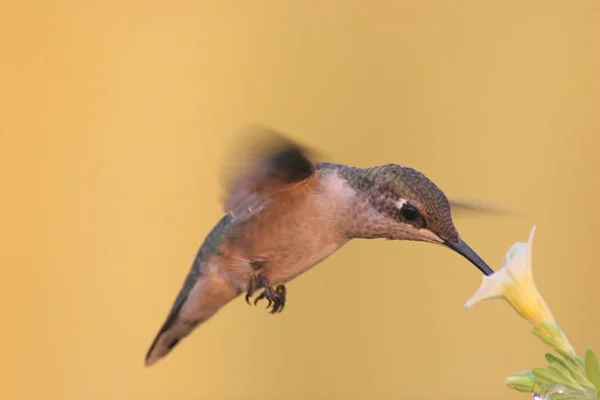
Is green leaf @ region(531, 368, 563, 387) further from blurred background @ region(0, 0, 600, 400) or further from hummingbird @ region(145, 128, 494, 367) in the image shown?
blurred background @ region(0, 0, 600, 400)

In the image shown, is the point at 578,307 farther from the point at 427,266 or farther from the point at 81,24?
Result: the point at 81,24

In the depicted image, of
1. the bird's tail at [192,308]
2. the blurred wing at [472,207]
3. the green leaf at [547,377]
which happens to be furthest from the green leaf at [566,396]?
the bird's tail at [192,308]

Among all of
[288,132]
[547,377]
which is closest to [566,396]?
[547,377]

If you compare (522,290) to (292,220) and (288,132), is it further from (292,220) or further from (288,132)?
(288,132)

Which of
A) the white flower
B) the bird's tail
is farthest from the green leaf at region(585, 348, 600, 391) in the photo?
the bird's tail

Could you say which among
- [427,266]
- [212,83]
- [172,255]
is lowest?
[427,266]

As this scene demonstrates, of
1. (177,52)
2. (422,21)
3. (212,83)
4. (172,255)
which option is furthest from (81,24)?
(422,21)
